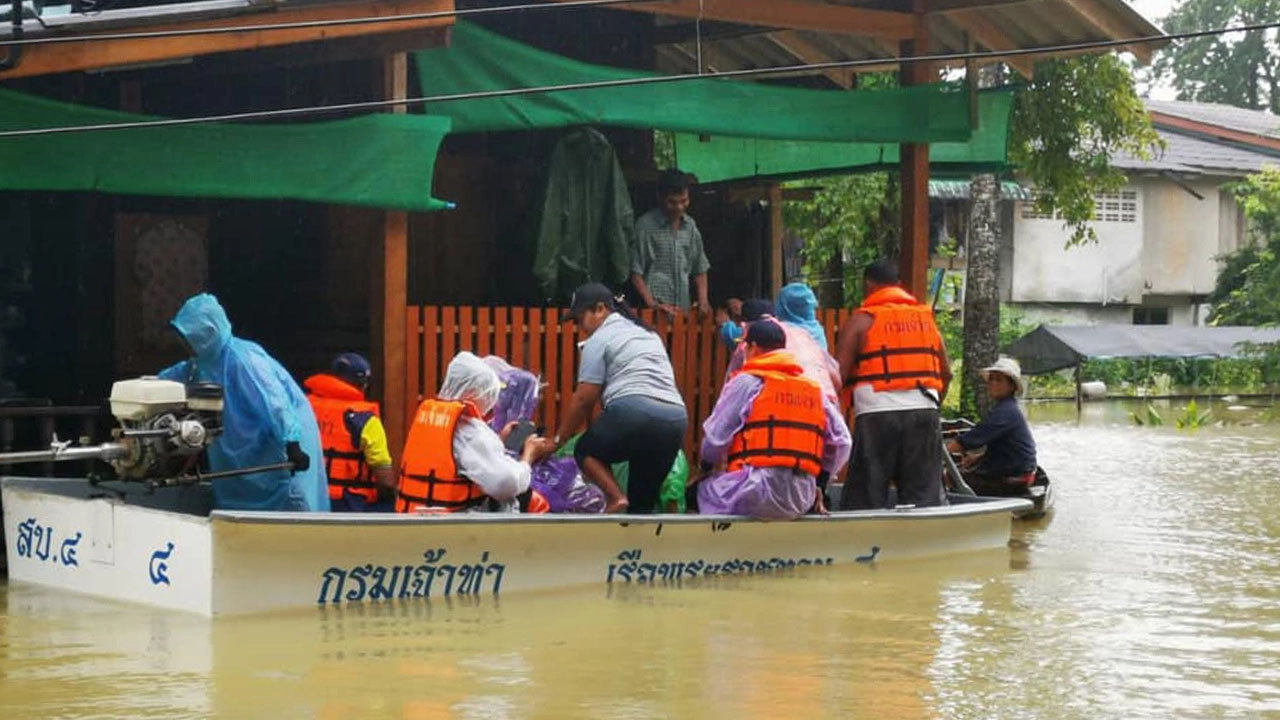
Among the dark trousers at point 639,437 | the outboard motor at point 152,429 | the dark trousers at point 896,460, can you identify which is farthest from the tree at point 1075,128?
the outboard motor at point 152,429

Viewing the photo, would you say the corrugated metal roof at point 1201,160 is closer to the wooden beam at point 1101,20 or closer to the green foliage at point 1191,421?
the green foliage at point 1191,421

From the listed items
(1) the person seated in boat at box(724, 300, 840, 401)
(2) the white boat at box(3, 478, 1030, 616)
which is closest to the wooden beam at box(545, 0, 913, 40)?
(1) the person seated in boat at box(724, 300, 840, 401)

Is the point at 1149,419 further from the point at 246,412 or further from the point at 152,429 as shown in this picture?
the point at 152,429

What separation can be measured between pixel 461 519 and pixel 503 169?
566cm

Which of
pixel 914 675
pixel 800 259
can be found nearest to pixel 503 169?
pixel 914 675

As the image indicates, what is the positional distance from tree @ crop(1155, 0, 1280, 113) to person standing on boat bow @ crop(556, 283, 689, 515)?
5330 cm

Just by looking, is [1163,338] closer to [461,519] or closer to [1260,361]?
[1260,361]

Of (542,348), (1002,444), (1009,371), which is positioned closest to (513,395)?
(542,348)

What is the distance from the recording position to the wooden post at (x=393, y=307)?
36.8 ft

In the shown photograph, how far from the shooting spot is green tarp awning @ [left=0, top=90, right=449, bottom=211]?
10.3 meters

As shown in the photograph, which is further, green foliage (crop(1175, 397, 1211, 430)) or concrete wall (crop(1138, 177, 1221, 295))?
concrete wall (crop(1138, 177, 1221, 295))

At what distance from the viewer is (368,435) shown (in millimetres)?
10438

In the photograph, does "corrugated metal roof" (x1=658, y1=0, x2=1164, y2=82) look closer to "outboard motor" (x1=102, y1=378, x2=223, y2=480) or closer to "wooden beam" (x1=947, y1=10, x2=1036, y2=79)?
"wooden beam" (x1=947, y1=10, x2=1036, y2=79)

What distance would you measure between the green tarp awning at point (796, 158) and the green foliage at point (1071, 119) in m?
4.69
